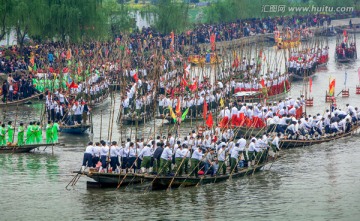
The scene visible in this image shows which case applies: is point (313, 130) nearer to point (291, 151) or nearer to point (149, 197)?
point (291, 151)

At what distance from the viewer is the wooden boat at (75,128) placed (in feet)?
145

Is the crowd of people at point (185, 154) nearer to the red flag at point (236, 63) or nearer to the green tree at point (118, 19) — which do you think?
the red flag at point (236, 63)

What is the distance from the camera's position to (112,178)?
110ft

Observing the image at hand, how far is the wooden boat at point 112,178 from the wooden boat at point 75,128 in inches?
418

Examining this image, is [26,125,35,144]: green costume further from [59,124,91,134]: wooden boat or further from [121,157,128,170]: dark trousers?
[121,157,128,170]: dark trousers

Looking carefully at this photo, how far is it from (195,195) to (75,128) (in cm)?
1201

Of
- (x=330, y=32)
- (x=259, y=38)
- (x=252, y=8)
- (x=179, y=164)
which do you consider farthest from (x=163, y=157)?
(x=330, y=32)

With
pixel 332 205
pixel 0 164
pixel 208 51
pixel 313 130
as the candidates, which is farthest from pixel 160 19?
pixel 332 205

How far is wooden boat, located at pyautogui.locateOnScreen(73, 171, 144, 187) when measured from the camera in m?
33.2

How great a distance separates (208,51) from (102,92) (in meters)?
19.0

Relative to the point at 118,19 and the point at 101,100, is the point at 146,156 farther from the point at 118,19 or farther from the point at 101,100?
the point at 118,19

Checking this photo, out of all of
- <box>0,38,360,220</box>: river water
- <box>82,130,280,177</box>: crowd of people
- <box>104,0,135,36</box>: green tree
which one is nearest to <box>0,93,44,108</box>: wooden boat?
<box>0,38,360,220</box>: river water

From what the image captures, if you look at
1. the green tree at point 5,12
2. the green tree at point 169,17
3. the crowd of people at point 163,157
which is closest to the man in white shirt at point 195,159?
the crowd of people at point 163,157

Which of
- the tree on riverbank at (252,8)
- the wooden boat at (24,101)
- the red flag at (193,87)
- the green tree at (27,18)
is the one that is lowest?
the wooden boat at (24,101)
